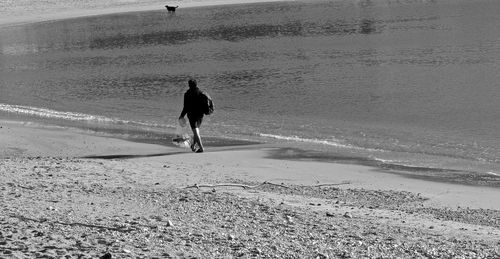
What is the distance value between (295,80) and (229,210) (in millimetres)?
20521

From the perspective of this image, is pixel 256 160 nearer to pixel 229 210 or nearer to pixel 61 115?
pixel 229 210

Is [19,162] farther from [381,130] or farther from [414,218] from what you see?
[381,130]

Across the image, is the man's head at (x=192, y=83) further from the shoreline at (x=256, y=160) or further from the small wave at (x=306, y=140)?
the small wave at (x=306, y=140)

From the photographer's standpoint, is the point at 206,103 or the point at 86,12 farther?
the point at 86,12

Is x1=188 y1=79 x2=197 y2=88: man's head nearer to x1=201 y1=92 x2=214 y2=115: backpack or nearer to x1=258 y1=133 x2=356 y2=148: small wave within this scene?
x1=201 y1=92 x2=214 y2=115: backpack

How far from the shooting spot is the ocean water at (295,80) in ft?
67.5

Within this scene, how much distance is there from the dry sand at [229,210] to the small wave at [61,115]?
19.0ft

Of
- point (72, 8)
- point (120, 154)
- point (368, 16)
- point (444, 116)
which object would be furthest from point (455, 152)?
point (72, 8)

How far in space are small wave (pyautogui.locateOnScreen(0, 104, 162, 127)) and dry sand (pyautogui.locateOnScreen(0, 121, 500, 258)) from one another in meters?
5.79

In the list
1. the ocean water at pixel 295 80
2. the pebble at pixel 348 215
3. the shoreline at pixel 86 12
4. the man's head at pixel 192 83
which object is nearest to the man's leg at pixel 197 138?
the man's head at pixel 192 83

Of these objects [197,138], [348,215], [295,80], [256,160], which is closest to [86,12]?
[295,80]

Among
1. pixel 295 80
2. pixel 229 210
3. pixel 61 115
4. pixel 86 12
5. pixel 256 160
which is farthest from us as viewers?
pixel 86 12

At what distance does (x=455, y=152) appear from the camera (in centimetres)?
1827

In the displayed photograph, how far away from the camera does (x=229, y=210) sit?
37.2ft
